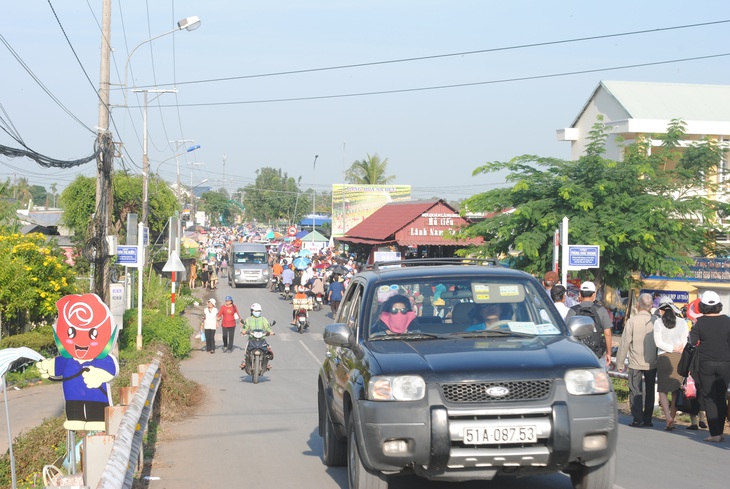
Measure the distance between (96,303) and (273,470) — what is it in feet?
8.08

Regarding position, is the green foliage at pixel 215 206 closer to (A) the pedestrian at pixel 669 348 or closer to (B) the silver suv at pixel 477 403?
(A) the pedestrian at pixel 669 348

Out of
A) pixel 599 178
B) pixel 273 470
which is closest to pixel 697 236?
pixel 599 178

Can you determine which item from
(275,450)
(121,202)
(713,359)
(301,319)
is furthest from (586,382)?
(121,202)

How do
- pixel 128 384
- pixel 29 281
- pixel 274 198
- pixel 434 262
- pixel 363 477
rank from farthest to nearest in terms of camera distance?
1. pixel 274 198
2. pixel 29 281
3. pixel 128 384
4. pixel 434 262
5. pixel 363 477

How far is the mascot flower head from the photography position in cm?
877

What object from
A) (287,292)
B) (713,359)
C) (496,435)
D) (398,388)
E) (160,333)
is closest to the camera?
(496,435)

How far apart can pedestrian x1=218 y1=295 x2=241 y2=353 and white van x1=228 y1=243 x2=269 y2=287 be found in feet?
83.2

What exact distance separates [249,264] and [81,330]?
141 ft

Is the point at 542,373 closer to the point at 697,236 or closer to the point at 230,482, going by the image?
the point at 230,482

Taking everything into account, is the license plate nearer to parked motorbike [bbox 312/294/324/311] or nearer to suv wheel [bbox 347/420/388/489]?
suv wheel [bbox 347/420/388/489]

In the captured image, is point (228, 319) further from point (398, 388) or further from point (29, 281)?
point (398, 388)

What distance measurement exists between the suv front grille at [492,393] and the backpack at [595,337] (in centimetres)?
497

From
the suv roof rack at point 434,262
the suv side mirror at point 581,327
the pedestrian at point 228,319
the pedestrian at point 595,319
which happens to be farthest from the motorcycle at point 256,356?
the suv side mirror at point 581,327

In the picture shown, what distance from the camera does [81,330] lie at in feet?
28.8
